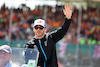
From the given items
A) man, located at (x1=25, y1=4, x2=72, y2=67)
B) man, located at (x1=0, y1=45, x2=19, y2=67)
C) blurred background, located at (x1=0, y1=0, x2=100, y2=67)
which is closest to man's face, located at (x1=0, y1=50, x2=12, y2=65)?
man, located at (x1=0, y1=45, x2=19, y2=67)

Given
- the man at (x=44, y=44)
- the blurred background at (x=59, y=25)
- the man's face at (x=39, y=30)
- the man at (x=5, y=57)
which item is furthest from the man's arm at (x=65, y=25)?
the blurred background at (x=59, y=25)

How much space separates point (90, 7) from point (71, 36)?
1583 millimetres

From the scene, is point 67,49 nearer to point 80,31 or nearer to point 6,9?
point 80,31

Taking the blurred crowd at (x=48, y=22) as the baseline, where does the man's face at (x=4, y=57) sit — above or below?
below

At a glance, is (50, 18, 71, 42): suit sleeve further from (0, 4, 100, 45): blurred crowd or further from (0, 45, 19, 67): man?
(0, 4, 100, 45): blurred crowd

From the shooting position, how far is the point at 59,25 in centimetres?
924

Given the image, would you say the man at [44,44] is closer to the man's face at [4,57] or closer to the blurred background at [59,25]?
the man's face at [4,57]

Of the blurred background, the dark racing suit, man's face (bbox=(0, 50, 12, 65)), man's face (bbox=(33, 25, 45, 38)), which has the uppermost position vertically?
the blurred background

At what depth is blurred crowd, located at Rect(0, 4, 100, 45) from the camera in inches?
357

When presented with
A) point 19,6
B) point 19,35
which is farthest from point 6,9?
point 19,35

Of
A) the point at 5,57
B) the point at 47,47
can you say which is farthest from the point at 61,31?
the point at 5,57

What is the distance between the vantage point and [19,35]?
30.5 ft

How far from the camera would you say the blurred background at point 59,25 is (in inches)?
353

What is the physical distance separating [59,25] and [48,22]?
18.7 inches
